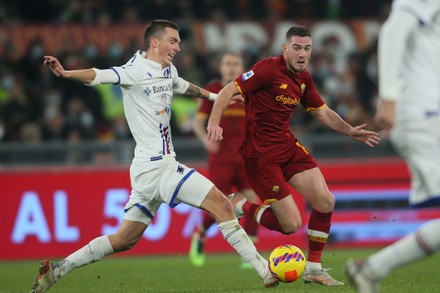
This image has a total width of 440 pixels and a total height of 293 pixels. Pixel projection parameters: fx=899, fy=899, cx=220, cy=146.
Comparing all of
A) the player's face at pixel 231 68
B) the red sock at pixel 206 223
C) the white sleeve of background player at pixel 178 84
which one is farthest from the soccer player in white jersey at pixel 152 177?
the red sock at pixel 206 223

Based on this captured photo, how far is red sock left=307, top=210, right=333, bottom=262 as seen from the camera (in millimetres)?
8656

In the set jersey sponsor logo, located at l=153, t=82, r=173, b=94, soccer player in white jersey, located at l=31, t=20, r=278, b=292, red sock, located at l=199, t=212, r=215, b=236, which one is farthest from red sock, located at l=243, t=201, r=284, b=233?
red sock, located at l=199, t=212, r=215, b=236

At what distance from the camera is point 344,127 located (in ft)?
28.8

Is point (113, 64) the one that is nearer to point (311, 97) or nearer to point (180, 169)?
point (311, 97)

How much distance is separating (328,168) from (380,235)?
4.61ft

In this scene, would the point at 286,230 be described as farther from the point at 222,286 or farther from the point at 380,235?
the point at 380,235

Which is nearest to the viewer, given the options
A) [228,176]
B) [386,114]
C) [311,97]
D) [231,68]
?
[386,114]

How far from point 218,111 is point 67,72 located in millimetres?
1452

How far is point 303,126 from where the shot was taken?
701 inches

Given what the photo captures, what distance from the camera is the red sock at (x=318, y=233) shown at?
341 inches

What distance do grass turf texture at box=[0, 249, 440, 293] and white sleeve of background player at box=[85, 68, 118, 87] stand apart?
2.10 meters

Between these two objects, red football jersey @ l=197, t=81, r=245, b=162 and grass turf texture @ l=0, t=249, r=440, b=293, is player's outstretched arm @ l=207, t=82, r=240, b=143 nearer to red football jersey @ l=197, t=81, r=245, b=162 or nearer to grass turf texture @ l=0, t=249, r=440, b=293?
grass turf texture @ l=0, t=249, r=440, b=293

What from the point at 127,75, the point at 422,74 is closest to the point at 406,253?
the point at 422,74

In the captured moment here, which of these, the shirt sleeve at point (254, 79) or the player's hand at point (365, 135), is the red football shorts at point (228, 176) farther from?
the player's hand at point (365, 135)
